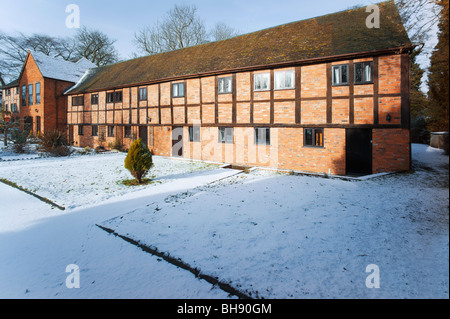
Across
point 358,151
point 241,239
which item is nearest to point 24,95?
point 241,239

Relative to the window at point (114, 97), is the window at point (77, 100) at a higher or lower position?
higher

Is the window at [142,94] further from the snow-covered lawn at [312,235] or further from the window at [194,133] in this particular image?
the snow-covered lawn at [312,235]

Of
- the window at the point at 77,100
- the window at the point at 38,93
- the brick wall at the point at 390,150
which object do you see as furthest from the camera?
the window at the point at 38,93

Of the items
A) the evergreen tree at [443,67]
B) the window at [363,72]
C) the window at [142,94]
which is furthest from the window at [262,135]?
the evergreen tree at [443,67]

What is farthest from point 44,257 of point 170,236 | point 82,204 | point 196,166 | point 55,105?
point 55,105

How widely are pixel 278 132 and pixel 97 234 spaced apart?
9.04 meters

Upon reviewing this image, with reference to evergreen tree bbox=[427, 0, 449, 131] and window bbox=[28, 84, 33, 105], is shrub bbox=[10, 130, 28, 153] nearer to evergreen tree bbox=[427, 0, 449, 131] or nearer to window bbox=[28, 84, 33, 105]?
window bbox=[28, 84, 33, 105]

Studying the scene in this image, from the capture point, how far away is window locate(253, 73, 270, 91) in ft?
38.9

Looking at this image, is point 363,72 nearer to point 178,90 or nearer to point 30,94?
point 178,90

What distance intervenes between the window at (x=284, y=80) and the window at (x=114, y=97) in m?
13.4

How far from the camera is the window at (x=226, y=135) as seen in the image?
43.6 feet

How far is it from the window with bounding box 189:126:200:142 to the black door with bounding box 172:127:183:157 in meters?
0.86

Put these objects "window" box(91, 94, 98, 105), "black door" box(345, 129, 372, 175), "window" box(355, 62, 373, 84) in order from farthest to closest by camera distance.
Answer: "window" box(91, 94, 98, 105) < "black door" box(345, 129, 372, 175) < "window" box(355, 62, 373, 84)

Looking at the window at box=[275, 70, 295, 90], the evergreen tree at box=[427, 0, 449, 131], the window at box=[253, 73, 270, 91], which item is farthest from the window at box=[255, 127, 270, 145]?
the evergreen tree at box=[427, 0, 449, 131]
